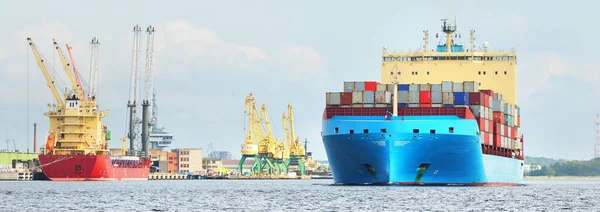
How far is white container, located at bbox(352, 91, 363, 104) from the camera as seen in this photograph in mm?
97062

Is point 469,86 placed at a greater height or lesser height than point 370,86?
greater

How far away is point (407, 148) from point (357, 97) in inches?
210

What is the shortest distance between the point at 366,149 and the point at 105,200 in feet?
67.9

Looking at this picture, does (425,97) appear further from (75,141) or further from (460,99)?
(75,141)

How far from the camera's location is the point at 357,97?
9731 cm

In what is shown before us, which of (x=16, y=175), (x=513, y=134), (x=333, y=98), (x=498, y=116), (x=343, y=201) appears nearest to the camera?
Answer: (x=343, y=201)

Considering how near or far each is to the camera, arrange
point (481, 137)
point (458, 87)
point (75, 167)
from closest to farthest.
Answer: point (458, 87), point (481, 137), point (75, 167)

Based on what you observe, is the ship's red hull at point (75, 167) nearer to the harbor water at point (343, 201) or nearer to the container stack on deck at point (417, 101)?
the harbor water at point (343, 201)

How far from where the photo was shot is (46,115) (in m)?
161

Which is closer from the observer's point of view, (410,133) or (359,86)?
(410,133)

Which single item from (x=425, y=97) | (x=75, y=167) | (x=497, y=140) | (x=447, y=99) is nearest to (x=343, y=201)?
(x=425, y=97)

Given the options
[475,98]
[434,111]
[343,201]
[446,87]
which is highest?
[446,87]

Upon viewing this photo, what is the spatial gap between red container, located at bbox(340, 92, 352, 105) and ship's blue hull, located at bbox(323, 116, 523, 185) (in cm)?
115

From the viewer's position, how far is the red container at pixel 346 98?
97812mm
